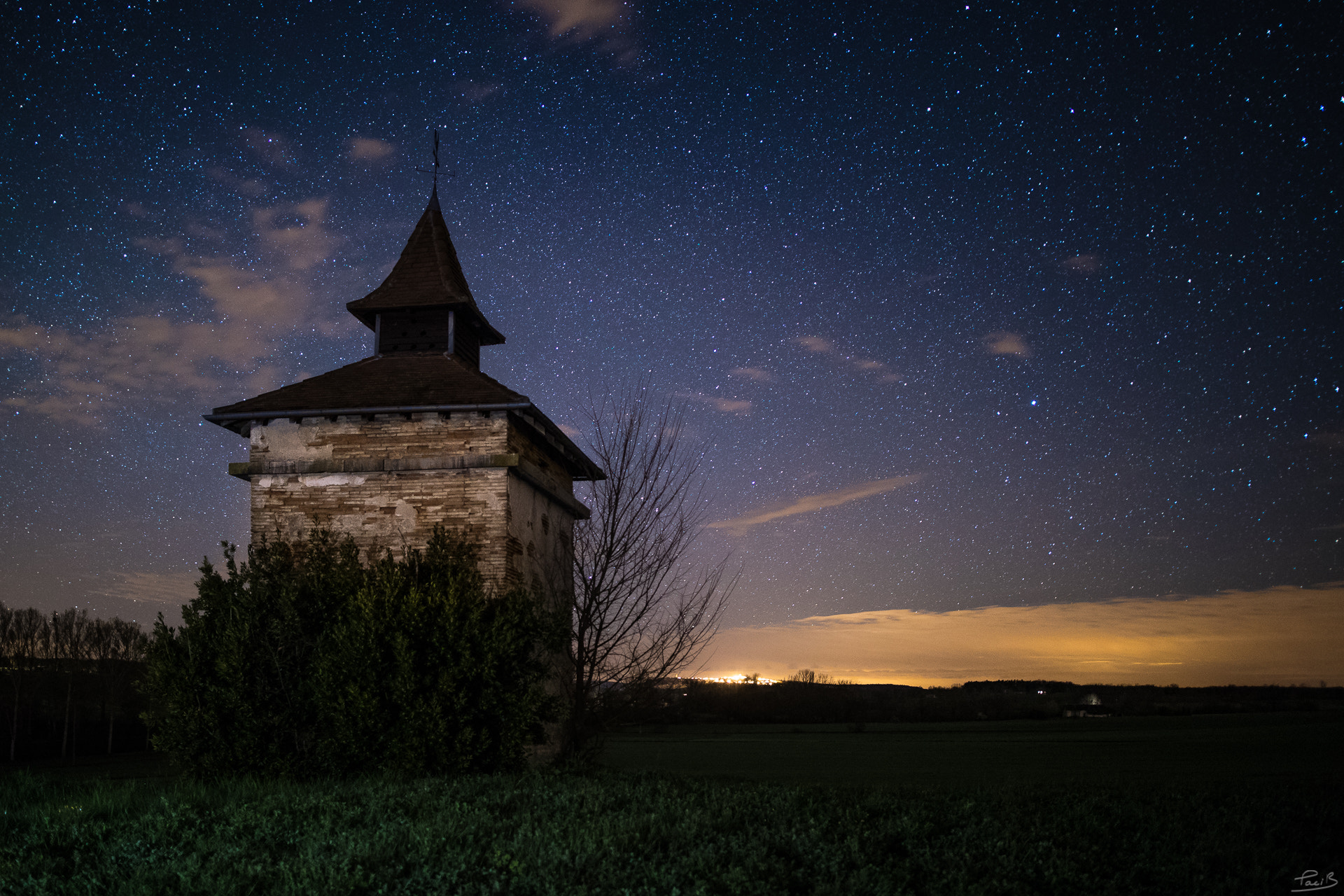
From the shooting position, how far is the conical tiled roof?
1873 cm

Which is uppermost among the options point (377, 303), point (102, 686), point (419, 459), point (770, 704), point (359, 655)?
point (377, 303)

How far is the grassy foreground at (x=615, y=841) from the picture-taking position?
6770mm

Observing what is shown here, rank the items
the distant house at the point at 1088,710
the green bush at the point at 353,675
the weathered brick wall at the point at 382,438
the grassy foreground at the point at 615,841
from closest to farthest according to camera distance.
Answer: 1. the grassy foreground at the point at 615,841
2. the green bush at the point at 353,675
3. the weathered brick wall at the point at 382,438
4. the distant house at the point at 1088,710

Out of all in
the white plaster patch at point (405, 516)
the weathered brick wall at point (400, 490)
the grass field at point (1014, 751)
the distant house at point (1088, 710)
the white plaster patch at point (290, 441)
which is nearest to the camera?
the weathered brick wall at point (400, 490)

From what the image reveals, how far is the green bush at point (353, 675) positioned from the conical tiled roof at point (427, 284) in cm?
711

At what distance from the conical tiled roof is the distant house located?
365 feet

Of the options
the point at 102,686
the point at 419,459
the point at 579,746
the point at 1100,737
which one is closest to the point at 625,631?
the point at 579,746

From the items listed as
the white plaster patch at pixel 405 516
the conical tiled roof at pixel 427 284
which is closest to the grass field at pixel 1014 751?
the white plaster patch at pixel 405 516

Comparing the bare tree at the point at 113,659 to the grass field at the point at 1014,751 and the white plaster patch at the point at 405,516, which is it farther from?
the white plaster patch at the point at 405,516

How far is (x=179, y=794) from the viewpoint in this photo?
9820mm

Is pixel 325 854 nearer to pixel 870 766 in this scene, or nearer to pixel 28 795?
pixel 28 795

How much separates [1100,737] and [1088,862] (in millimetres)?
76061

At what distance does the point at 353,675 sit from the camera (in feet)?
40.1

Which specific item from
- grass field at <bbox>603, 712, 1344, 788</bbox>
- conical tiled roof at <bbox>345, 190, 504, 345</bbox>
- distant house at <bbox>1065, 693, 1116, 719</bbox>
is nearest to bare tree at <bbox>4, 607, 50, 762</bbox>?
grass field at <bbox>603, 712, 1344, 788</bbox>
